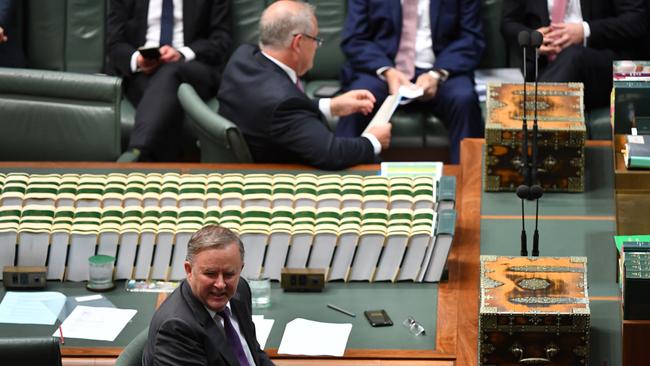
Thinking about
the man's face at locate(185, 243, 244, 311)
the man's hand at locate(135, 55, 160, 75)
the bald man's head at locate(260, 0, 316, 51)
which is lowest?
the man's hand at locate(135, 55, 160, 75)

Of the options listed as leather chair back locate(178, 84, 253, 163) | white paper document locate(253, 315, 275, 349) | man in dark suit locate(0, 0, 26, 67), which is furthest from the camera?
man in dark suit locate(0, 0, 26, 67)

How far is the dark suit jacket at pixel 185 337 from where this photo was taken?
393cm

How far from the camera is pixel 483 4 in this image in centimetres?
767

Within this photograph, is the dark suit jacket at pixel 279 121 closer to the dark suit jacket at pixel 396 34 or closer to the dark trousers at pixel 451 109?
the dark trousers at pixel 451 109

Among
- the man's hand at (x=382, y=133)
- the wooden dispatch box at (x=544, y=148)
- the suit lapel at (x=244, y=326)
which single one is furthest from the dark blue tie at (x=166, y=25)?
the suit lapel at (x=244, y=326)

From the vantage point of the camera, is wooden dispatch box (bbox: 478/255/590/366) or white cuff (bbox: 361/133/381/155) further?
white cuff (bbox: 361/133/381/155)

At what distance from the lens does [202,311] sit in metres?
4.04

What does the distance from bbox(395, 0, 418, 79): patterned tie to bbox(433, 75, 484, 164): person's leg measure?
0.27 meters

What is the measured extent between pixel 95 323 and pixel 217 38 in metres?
3.14

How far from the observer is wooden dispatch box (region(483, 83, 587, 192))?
5398mm

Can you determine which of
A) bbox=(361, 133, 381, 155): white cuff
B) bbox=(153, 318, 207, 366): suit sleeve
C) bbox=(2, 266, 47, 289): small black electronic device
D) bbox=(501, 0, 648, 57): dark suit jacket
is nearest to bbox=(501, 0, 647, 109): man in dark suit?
bbox=(501, 0, 648, 57): dark suit jacket

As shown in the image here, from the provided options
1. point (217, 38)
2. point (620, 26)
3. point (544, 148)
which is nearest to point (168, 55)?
point (217, 38)

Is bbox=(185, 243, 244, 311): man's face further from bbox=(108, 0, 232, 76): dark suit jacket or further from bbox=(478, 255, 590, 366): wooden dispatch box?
bbox=(108, 0, 232, 76): dark suit jacket

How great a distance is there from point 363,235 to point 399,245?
0.12 meters
